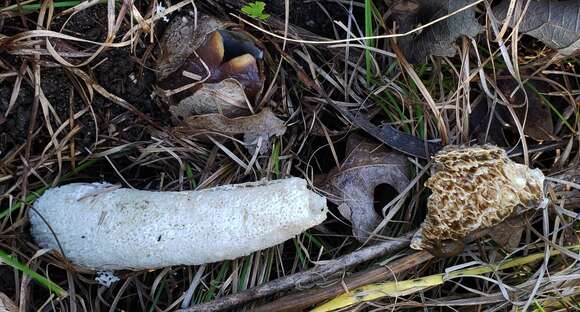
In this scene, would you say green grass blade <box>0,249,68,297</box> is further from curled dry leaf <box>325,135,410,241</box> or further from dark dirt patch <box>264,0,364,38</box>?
dark dirt patch <box>264,0,364,38</box>

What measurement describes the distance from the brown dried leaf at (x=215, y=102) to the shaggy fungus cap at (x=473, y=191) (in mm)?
1021

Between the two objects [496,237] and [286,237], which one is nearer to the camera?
[286,237]

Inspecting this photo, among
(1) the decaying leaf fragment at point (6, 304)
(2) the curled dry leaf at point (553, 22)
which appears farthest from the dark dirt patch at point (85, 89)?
(2) the curled dry leaf at point (553, 22)

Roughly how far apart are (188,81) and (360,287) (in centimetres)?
133

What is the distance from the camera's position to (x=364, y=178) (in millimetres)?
3340

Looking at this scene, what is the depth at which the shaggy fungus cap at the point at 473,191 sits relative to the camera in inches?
118

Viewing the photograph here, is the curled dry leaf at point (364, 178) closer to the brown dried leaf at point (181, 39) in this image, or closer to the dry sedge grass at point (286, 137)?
the dry sedge grass at point (286, 137)

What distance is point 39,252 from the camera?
3.01m

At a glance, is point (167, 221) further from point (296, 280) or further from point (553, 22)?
point (553, 22)

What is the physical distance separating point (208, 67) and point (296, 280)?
1.15 m

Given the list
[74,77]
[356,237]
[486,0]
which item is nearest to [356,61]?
[486,0]

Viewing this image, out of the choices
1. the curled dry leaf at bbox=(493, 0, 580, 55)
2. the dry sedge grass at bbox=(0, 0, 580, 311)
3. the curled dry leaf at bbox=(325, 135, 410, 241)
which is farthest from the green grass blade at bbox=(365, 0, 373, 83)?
the curled dry leaf at bbox=(493, 0, 580, 55)

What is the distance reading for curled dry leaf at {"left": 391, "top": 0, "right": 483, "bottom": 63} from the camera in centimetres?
316

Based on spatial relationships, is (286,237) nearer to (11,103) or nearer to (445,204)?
(445,204)
